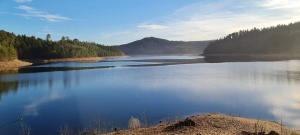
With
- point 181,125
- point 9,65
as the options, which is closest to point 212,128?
point 181,125

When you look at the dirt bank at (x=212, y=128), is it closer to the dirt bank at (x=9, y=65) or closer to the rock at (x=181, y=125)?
the rock at (x=181, y=125)

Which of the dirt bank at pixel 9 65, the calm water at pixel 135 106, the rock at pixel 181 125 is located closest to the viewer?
the rock at pixel 181 125

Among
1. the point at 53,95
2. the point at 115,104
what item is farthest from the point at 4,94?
the point at 115,104

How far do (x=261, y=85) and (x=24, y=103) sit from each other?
26797mm

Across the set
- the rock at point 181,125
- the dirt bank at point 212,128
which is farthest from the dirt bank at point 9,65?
the rock at point 181,125

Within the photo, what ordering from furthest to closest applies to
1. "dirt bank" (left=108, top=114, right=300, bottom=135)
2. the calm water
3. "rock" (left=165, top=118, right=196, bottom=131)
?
the calm water, "rock" (left=165, top=118, right=196, bottom=131), "dirt bank" (left=108, top=114, right=300, bottom=135)

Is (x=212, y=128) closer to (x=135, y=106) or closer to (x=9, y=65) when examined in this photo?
(x=135, y=106)

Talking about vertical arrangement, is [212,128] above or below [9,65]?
above

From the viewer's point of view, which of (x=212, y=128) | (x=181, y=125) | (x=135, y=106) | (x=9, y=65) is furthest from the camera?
(x=9, y=65)

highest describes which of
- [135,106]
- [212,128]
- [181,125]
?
[181,125]

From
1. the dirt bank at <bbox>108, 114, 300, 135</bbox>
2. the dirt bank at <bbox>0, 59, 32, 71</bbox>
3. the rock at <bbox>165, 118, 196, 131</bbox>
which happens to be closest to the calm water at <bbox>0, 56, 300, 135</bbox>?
the dirt bank at <bbox>108, 114, 300, 135</bbox>

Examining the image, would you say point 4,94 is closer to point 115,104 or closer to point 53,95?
point 53,95

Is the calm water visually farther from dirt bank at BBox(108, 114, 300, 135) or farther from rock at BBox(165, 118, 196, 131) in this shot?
rock at BBox(165, 118, 196, 131)

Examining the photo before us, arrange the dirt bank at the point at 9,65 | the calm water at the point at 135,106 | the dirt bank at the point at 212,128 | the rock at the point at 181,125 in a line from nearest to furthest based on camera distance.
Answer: the dirt bank at the point at 212,128 < the rock at the point at 181,125 < the calm water at the point at 135,106 < the dirt bank at the point at 9,65
